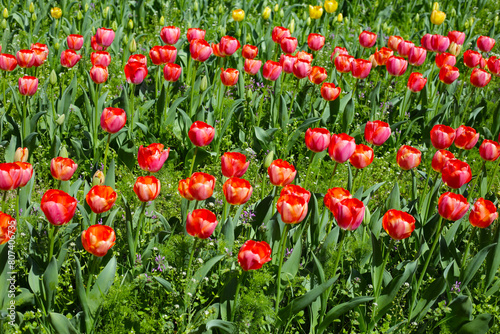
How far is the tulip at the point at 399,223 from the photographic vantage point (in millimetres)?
Result: 2131

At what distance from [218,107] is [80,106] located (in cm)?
96

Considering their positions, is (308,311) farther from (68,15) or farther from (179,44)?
(68,15)

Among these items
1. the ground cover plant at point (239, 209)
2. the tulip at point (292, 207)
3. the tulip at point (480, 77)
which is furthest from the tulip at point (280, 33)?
the tulip at point (292, 207)

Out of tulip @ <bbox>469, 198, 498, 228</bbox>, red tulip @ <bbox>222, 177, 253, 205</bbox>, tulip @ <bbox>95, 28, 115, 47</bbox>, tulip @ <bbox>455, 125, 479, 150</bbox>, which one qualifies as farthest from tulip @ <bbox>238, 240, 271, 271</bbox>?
tulip @ <bbox>95, 28, 115, 47</bbox>

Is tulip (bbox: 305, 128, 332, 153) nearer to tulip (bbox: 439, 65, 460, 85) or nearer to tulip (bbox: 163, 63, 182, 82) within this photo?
tulip (bbox: 163, 63, 182, 82)

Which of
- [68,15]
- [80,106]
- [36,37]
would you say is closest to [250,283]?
[80,106]

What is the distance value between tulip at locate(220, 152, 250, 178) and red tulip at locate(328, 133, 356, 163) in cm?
44

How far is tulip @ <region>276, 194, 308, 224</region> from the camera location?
1.98m

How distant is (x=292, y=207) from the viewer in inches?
77.8

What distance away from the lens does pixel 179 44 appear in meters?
4.49

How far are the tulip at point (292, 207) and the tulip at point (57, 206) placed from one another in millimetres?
766

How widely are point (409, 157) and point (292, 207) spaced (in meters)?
0.90

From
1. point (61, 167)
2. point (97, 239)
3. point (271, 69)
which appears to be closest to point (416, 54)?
point (271, 69)

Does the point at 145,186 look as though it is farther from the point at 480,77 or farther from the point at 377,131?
the point at 480,77
